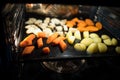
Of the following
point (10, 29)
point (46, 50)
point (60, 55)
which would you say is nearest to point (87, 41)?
point (60, 55)

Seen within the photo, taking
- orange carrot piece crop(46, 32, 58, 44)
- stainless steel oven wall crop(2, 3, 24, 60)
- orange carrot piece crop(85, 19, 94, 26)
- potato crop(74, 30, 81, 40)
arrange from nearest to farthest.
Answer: stainless steel oven wall crop(2, 3, 24, 60) → orange carrot piece crop(46, 32, 58, 44) → potato crop(74, 30, 81, 40) → orange carrot piece crop(85, 19, 94, 26)

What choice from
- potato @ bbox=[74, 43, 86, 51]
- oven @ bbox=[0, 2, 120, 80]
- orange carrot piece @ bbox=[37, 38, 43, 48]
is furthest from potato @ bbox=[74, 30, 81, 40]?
orange carrot piece @ bbox=[37, 38, 43, 48]

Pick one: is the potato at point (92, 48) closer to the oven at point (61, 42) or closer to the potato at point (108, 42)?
the oven at point (61, 42)

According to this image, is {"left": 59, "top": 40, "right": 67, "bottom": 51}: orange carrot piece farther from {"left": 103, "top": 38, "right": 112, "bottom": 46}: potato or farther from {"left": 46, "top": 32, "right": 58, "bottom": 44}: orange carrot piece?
{"left": 103, "top": 38, "right": 112, "bottom": 46}: potato

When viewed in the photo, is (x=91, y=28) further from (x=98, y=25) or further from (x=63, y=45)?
(x=63, y=45)

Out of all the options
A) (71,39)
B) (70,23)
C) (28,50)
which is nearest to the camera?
(28,50)

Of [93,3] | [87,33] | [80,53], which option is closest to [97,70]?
[87,33]

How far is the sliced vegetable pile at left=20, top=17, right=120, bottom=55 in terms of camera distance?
151 cm

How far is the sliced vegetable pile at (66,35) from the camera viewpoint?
4.94ft

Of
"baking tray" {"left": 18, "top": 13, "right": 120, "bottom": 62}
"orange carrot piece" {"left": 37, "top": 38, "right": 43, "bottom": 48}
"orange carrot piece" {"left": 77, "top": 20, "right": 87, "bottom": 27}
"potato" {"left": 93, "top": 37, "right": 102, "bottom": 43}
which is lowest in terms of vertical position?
"baking tray" {"left": 18, "top": 13, "right": 120, "bottom": 62}

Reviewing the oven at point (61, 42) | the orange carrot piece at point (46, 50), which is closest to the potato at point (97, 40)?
the oven at point (61, 42)

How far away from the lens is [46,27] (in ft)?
6.07

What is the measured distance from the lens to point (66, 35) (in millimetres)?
1718

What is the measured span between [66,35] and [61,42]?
199mm
